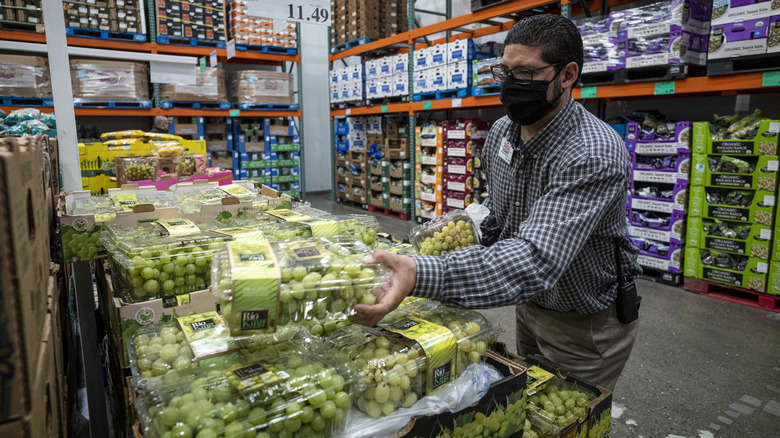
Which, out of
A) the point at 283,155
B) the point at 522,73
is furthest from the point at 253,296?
the point at 283,155

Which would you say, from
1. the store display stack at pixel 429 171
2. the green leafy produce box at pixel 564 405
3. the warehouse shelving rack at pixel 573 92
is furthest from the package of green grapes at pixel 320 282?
the store display stack at pixel 429 171

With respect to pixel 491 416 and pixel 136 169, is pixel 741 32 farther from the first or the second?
pixel 136 169

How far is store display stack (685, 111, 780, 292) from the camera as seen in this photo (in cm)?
371

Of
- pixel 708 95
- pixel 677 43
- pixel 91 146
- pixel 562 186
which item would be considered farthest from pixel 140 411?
pixel 708 95

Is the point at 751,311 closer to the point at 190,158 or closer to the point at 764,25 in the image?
the point at 764,25

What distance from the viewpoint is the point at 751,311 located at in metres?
3.77

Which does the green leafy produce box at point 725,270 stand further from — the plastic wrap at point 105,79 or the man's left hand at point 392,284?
the plastic wrap at point 105,79

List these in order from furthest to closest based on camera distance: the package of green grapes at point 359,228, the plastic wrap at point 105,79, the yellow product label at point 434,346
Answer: the plastic wrap at point 105,79
the package of green grapes at point 359,228
the yellow product label at point 434,346

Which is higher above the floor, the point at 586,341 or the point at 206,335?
the point at 206,335

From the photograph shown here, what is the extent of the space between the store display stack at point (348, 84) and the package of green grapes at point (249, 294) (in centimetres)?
737

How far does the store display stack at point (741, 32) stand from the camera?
3445 millimetres

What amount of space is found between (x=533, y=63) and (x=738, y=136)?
3345mm

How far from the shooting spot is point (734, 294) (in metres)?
4.12

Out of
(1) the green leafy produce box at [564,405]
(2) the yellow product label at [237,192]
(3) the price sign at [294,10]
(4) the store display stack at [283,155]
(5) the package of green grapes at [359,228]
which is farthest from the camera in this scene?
(4) the store display stack at [283,155]
